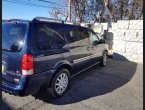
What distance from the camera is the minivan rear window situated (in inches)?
135

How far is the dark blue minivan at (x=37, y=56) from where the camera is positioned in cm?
338

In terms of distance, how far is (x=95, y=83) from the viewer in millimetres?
5379

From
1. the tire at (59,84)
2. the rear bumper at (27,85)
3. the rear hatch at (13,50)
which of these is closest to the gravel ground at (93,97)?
the tire at (59,84)

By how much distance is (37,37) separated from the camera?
3.59 metres

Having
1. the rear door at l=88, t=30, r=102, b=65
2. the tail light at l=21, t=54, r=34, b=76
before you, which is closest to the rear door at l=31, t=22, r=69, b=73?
the tail light at l=21, t=54, r=34, b=76

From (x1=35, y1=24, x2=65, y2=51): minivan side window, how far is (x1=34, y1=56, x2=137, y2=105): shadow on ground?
119 cm

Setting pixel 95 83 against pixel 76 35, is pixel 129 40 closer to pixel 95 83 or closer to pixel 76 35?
pixel 95 83

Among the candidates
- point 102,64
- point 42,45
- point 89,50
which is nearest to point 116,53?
point 102,64

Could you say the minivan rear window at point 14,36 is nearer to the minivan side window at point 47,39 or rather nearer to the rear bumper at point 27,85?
the minivan side window at point 47,39

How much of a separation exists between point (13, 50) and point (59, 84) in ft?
4.49

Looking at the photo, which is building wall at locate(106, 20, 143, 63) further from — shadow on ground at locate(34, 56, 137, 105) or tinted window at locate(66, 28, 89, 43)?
tinted window at locate(66, 28, 89, 43)

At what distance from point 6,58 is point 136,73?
4970 millimetres

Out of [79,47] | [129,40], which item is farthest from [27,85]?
[129,40]

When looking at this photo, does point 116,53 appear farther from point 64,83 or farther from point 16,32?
point 16,32
